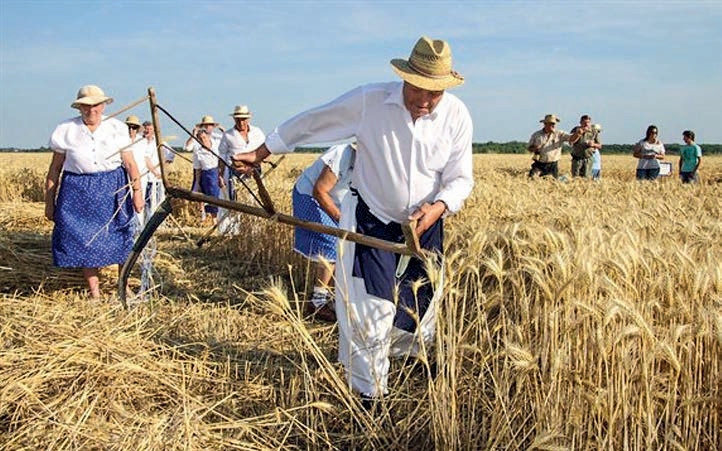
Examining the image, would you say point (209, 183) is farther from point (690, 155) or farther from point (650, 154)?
point (690, 155)

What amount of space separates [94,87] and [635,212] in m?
4.07

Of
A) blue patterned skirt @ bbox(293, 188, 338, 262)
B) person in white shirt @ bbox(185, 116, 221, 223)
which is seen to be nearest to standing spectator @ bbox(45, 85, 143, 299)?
blue patterned skirt @ bbox(293, 188, 338, 262)

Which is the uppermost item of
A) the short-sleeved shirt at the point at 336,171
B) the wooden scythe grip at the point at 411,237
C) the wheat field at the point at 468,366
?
the short-sleeved shirt at the point at 336,171

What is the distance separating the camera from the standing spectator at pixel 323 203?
16.5 feet

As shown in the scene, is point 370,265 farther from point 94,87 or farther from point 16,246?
point 16,246

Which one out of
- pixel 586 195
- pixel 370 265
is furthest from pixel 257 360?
pixel 586 195

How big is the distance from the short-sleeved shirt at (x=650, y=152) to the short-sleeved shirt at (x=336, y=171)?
30.2 ft

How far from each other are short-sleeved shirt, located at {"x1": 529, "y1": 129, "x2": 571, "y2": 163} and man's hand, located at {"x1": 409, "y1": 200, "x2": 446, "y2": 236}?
383 inches

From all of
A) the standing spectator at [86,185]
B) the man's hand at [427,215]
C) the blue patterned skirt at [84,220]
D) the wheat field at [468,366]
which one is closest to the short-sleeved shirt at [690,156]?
the wheat field at [468,366]

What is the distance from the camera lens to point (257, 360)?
413 cm

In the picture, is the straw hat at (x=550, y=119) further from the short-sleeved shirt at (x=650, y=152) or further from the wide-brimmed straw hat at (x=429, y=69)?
the wide-brimmed straw hat at (x=429, y=69)

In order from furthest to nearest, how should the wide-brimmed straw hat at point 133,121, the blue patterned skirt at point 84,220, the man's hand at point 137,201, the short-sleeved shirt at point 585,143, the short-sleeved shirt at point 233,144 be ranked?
the short-sleeved shirt at point 585,143, the wide-brimmed straw hat at point 133,121, the short-sleeved shirt at point 233,144, the man's hand at point 137,201, the blue patterned skirt at point 84,220

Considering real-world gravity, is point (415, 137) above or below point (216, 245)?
above

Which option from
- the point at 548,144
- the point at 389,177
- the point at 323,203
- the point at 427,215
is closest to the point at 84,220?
the point at 323,203
